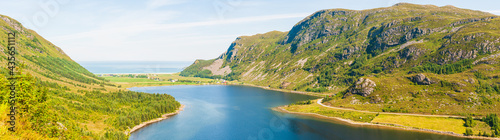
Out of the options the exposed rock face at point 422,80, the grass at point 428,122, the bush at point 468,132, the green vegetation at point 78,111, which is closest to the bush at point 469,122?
the grass at point 428,122

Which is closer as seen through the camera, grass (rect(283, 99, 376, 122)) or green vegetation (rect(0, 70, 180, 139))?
green vegetation (rect(0, 70, 180, 139))

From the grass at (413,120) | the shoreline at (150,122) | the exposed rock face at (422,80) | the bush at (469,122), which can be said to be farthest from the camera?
the exposed rock face at (422,80)

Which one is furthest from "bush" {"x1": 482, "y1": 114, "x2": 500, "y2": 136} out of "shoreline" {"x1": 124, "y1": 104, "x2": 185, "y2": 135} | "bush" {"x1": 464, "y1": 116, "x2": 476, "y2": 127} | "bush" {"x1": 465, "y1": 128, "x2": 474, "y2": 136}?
"shoreline" {"x1": 124, "y1": 104, "x2": 185, "y2": 135}

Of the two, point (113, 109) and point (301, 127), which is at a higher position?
point (113, 109)

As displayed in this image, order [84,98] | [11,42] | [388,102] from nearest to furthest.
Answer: [11,42], [84,98], [388,102]

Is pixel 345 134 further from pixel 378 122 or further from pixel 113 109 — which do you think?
pixel 113 109

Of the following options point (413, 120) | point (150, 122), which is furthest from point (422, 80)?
point (150, 122)

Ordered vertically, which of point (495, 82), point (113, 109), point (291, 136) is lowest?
point (291, 136)

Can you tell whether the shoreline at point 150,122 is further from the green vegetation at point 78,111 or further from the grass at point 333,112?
the grass at point 333,112

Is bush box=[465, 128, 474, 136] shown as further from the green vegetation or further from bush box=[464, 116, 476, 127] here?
the green vegetation

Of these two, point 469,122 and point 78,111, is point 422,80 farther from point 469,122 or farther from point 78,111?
point 78,111

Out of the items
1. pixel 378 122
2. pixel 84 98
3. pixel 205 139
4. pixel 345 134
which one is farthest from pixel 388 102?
pixel 84 98
